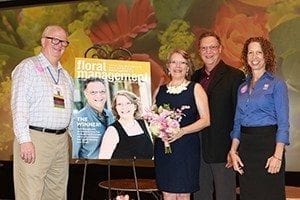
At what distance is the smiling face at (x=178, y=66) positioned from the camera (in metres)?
3.33

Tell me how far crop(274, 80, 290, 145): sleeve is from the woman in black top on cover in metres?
1.03

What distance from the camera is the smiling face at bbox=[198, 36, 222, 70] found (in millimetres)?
3477

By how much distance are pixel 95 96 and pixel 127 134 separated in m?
0.38

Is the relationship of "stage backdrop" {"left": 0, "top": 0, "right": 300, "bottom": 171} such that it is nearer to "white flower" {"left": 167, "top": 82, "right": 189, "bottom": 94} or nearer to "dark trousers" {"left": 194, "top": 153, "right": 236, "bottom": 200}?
"dark trousers" {"left": 194, "top": 153, "right": 236, "bottom": 200}

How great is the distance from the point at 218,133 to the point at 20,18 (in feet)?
14.2

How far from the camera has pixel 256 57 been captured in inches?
121

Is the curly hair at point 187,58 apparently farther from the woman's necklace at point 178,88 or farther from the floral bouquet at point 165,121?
the floral bouquet at point 165,121

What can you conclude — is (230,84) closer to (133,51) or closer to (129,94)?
(129,94)

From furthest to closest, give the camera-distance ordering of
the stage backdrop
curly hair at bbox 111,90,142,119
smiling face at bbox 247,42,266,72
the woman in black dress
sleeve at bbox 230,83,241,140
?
1. the stage backdrop
2. curly hair at bbox 111,90,142,119
3. the woman in black dress
4. sleeve at bbox 230,83,241,140
5. smiling face at bbox 247,42,266,72

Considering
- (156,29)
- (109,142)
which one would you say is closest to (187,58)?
(109,142)

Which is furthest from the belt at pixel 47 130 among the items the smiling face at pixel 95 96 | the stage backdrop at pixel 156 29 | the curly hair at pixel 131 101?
the stage backdrop at pixel 156 29

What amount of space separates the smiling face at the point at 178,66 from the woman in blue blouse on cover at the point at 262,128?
425mm

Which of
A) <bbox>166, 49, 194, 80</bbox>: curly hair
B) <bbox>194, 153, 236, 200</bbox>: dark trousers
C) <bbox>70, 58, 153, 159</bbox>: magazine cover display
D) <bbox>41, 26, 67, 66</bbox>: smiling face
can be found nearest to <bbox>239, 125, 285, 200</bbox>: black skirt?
<bbox>194, 153, 236, 200</bbox>: dark trousers

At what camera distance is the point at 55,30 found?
11.3ft
